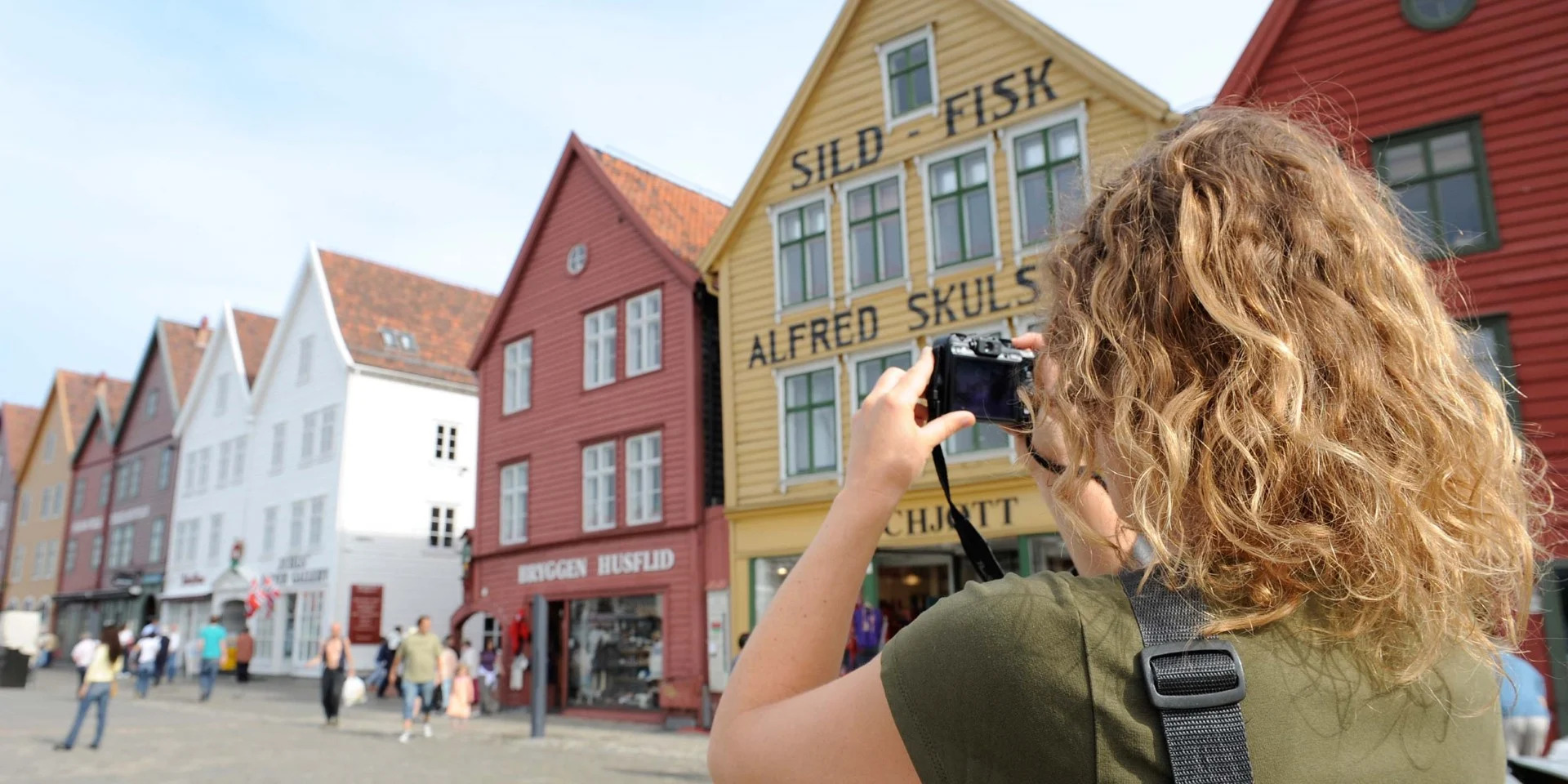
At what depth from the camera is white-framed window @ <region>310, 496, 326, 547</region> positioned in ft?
102

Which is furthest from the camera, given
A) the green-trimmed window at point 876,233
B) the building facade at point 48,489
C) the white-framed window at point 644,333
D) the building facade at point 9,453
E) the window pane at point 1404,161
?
the building facade at point 9,453

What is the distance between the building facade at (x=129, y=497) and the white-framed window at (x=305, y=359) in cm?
1014

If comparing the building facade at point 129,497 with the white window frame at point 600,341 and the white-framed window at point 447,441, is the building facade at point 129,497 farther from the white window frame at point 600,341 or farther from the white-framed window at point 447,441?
the white window frame at point 600,341

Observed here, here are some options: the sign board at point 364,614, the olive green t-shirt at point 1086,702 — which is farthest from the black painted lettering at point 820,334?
the sign board at point 364,614

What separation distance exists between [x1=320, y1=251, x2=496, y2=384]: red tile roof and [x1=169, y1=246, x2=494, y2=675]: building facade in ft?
0.18

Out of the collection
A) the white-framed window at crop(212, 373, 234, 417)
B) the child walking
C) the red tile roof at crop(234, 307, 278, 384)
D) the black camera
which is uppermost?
the red tile roof at crop(234, 307, 278, 384)

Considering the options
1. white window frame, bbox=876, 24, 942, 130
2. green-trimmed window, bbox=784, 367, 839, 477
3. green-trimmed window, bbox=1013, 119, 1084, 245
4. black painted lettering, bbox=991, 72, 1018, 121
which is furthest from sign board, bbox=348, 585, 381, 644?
black painted lettering, bbox=991, 72, 1018, 121

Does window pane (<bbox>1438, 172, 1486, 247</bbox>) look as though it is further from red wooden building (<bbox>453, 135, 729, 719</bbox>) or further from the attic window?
the attic window

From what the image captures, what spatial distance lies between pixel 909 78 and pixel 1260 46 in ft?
19.0

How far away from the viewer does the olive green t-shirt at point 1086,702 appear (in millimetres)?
1028

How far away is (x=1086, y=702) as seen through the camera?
103 centimetres

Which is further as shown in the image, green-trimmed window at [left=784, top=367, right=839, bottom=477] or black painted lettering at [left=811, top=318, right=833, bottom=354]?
black painted lettering at [left=811, top=318, right=833, bottom=354]

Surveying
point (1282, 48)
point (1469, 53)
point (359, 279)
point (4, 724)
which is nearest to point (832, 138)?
point (1282, 48)

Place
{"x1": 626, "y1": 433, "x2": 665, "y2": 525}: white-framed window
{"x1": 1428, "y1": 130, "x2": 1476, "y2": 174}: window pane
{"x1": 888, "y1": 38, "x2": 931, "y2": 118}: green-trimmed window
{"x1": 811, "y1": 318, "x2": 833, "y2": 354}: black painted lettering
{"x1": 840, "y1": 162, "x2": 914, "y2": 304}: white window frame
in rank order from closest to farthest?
{"x1": 1428, "y1": 130, "x2": 1476, "y2": 174}: window pane < {"x1": 840, "y1": 162, "x2": 914, "y2": 304}: white window frame < {"x1": 888, "y1": 38, "x2": 931, "y2": 118}: green-trimmed window < {"x1": 811, "y1": 318, "x2": 833, "y2": 354}: black painted lettering < {"x1": 626, "y1": 433, "x2": 665, "y2": 525}: white-framed window
